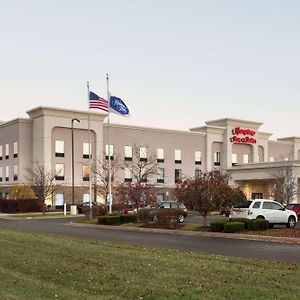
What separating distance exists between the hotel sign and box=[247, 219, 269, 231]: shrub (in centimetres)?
5997

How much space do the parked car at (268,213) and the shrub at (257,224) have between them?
1.83m

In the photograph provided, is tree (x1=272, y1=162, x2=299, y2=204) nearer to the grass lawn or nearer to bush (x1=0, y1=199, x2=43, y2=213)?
bush (x1=0, y1=199, x2=43, y2=213)

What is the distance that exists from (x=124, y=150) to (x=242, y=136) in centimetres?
2164

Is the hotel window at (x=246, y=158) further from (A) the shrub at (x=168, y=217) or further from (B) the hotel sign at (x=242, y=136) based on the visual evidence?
(A) the shrub at (x=168, y=217)

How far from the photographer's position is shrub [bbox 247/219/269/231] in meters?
25.6

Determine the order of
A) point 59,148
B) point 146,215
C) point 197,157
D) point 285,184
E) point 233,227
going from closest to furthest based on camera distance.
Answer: point 233,227 < point 146,215 < point 285,184 < point 59,148 < point 197,157

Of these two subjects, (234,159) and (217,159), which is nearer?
(217,159)

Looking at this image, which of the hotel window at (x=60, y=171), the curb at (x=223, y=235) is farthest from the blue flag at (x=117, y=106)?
the hotel window at (x=60, y=171)

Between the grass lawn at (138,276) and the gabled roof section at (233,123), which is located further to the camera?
the gabled roof section at (233,123)

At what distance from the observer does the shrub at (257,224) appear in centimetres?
2561

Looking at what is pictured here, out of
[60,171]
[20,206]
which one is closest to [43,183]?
[20,206]

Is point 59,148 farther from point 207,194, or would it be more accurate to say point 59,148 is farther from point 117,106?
point 207,194

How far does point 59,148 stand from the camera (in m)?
69.6

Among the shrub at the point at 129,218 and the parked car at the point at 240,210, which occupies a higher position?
the parked car at the point at 240,210
